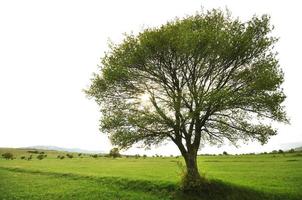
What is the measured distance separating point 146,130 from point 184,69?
8.23m

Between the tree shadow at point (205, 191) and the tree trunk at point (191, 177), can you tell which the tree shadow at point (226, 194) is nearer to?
the tree shadow at point (205, 191)

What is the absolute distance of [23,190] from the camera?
4119 cm

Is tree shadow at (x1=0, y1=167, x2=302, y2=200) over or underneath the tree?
underneath

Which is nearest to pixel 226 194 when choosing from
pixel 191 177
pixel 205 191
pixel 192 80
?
pixel 205 191

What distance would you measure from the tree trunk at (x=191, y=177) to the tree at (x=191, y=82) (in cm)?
11

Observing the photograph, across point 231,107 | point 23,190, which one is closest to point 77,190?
point 23,190

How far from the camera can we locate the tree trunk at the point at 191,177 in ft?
124

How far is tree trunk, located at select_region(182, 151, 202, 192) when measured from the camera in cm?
3766

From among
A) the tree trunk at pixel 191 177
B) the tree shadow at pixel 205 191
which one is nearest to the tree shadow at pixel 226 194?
the tree shadow at pixel 205 191

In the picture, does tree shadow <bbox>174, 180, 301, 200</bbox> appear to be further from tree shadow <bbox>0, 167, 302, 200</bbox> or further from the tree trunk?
the tree trunk

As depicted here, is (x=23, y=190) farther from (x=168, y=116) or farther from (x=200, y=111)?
(x=200, y=111)

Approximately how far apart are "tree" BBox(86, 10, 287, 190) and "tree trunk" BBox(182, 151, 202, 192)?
11 centimetres

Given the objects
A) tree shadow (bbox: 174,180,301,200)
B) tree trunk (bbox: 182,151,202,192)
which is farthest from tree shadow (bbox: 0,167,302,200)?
tree trunk (bbox: 182,151,202,192)

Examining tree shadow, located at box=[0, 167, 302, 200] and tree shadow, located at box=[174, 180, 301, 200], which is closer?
tree shadow, located at box=[174, 180, 301, 200]
